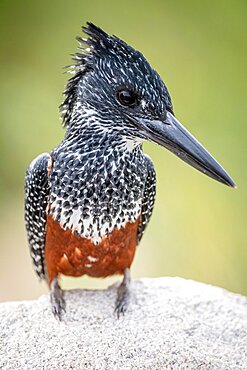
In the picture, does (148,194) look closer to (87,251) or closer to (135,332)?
(87,251)

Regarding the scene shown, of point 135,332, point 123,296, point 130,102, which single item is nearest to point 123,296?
point 123,296

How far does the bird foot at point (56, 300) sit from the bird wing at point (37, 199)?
0.22 m

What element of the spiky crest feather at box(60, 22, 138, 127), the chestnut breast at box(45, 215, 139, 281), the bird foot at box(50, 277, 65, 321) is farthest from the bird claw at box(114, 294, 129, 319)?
the spiky crest feather at box(60, 22, 138, 127)

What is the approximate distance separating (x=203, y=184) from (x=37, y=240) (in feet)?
5.81

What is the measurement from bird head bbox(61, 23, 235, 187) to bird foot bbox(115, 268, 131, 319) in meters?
0.93

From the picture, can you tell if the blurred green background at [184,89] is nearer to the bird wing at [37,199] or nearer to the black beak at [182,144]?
the bird wing at [37,199]

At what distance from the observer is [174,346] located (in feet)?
10.0

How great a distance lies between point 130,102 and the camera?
2.93 m

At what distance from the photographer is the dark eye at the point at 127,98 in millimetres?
2912

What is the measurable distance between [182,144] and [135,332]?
100 cm

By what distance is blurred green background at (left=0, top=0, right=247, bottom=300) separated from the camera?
15.9 feet

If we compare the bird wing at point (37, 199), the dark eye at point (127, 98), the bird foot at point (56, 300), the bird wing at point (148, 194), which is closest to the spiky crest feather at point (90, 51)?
the dark eye at point (127, 98)

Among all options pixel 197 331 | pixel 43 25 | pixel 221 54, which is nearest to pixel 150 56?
pixel 221 54

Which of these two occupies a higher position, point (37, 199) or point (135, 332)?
point (37, 199)
